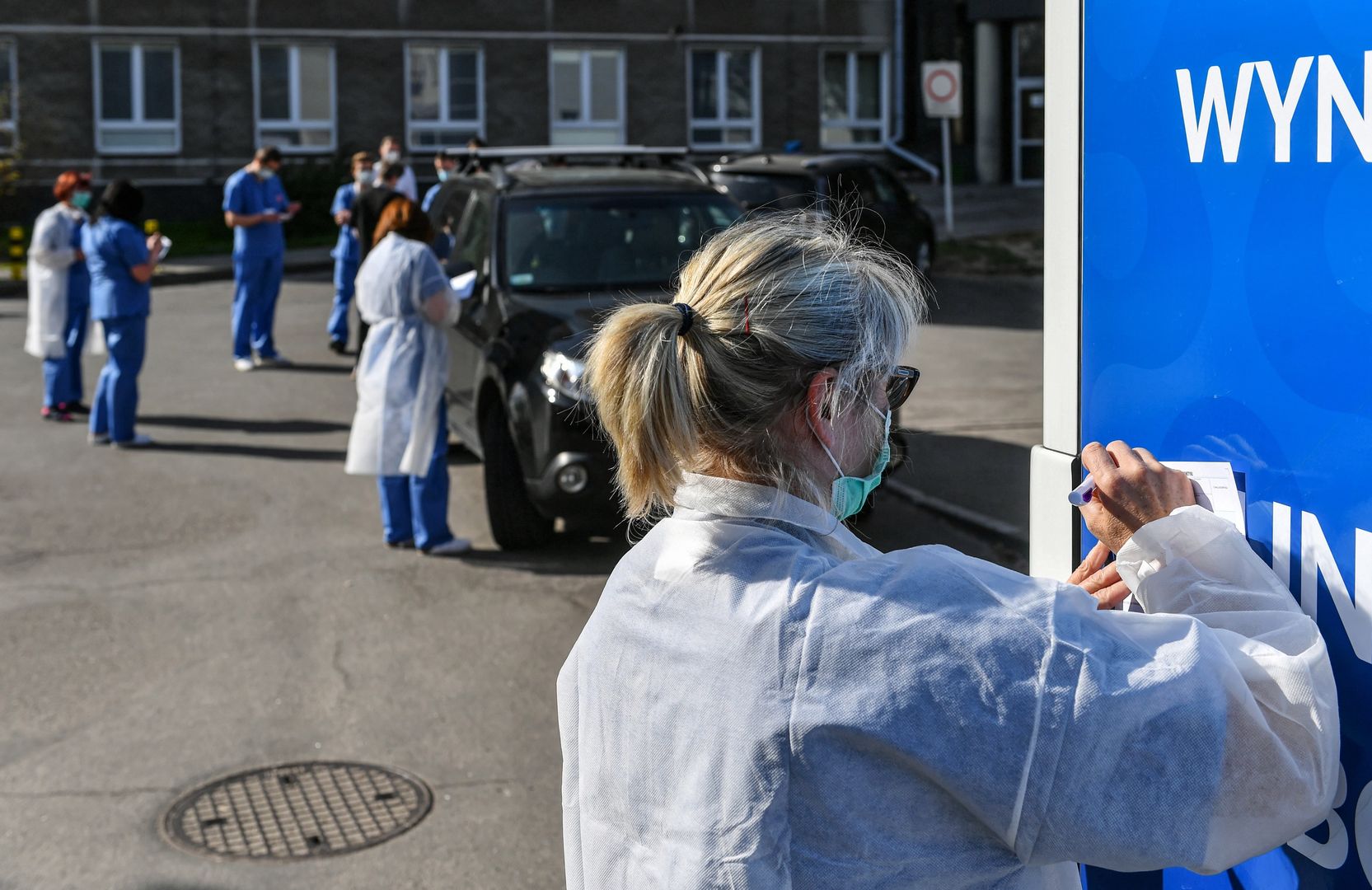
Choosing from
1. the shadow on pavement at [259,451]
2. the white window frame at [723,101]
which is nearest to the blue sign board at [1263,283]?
the shadow on pavement at [259,451]

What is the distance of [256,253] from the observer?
14078 mm

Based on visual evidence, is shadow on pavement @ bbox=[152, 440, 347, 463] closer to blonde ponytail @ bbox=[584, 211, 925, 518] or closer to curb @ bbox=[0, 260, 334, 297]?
blonde ponytail @ bbox=[584, 211, 925, 518]

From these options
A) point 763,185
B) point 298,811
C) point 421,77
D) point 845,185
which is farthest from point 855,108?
point 298,811

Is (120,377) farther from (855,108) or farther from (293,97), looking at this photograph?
(855,108)

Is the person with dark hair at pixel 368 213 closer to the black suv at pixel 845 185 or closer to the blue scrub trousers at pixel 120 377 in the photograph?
the blue scrub trousers at pixel 120 377

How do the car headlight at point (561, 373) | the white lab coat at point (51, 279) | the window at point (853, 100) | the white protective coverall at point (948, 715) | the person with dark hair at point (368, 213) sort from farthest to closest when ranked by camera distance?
the window at point (853, 100) < the person with dark hair at point (368, 213) < the white lab coat at point (51, 279) < the car headlight at point (561, 373) < the white protective coverall at point (948, 715)

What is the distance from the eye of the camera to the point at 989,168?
33.8m

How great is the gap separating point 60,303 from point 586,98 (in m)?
22.8

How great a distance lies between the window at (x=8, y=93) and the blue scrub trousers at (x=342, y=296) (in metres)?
17.8

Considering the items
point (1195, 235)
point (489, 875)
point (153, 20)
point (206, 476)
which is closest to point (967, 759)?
point (1195, 235)

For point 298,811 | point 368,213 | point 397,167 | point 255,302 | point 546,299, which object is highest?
point 397,167

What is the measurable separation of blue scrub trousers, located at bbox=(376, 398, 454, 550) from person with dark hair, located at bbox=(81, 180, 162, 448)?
136 inches

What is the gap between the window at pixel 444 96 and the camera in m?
32.5

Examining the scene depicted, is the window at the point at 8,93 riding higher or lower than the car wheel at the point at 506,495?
higher
